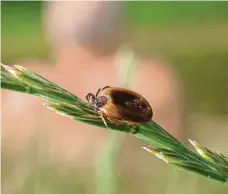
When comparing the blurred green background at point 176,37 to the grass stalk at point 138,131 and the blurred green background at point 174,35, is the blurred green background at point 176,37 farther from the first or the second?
the grass stalk at point 138,131

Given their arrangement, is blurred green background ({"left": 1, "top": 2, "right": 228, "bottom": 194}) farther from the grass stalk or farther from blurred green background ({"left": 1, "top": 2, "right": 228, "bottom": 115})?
the grass stalk

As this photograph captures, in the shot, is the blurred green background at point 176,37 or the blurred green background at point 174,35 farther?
the blurred green background at point 174,35

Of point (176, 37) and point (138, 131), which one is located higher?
point (176, 37)

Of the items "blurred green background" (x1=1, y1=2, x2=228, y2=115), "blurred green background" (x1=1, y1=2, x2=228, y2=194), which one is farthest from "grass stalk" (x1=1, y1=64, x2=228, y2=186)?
"blurred green background" (x1=1, y1=2, x2=228, y2=115)

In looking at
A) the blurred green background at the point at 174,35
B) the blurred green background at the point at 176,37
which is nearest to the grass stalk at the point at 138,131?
the blurred green background at the point at 176,37

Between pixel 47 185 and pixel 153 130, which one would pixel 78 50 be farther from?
pixel 153 130

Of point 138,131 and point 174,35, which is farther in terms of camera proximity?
point 174,35

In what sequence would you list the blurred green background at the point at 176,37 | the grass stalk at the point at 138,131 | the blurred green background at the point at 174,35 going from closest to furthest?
1. the grass stalk at the point at 138,131
2. the blurred green background at the point at 176,37
3. the blurred green background at the point at 174,35

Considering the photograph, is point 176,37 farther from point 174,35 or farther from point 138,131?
point 138,131

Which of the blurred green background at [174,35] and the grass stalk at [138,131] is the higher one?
the blurred green background at [174,35]

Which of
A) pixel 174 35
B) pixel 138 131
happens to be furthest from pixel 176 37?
pixel 138 131

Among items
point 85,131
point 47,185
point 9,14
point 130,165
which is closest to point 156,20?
point 9,14
